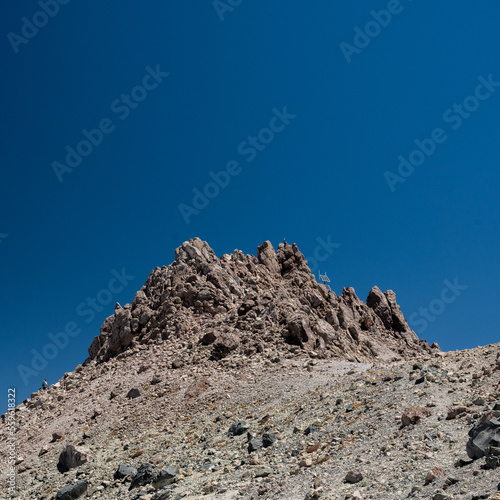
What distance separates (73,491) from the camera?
20.5 metres

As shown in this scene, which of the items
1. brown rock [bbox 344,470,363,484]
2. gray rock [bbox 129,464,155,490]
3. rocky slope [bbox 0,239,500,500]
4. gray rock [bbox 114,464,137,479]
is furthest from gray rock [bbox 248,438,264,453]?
brown rock [bbox 344,470,363,484]

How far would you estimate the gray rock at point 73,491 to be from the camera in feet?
66.6

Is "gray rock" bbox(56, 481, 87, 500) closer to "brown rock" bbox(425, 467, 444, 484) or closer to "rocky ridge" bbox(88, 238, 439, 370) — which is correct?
"rocky ridge" bbox(88, 238, 439, 370)

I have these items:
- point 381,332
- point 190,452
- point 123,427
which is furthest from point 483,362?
point 381,332

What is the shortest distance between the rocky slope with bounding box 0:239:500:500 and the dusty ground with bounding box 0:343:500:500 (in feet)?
0.27

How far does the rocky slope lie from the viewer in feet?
43.5

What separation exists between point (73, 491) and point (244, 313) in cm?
2070

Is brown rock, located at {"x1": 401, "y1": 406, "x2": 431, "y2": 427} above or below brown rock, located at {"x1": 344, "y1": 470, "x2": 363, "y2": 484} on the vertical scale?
above

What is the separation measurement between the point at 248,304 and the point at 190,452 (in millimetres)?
18729

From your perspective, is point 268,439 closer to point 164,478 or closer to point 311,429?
point 311,429

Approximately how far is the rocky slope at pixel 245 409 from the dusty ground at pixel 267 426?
8cm

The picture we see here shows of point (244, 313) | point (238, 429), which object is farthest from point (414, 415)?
point (244, 313)

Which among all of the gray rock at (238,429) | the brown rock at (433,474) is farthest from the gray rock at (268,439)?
the brown rock at (433,474)

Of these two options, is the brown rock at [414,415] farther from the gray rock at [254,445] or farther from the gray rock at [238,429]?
the gray rock at [238,429]
